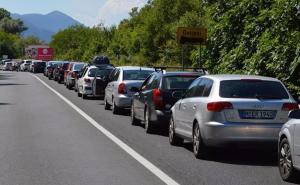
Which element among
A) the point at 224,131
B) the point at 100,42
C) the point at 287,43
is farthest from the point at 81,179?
the point at 100,42

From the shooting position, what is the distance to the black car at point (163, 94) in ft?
51.5

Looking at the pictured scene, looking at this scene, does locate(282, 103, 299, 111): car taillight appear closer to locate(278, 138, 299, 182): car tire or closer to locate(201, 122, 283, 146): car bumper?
locate(201, 122, 283, 146): car bumper

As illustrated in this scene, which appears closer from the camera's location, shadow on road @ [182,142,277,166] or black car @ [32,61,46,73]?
shadow on road @ [182,142,277,166]

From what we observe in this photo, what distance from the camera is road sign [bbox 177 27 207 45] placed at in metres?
26.1

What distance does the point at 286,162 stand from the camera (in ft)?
32.5

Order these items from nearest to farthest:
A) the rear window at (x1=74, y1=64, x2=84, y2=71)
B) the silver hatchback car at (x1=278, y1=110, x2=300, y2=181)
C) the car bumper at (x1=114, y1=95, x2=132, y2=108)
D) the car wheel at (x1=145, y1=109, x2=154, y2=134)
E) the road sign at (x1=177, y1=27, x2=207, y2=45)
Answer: the silver hatchback car at (x1=278, y1=110, x2=300, y2=181)
the car wheel at (x1=145, y1=109, x2=154, y2=134)
the car bumper at (x1=114, y1=95, x2=132, y2=108)
the road sign at (x1=177, y1=27, x2=207, y2=45)
the rear window at (x1=74, y1=64, x2=84, y2=71)

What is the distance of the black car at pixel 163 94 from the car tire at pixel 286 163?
17.3ft

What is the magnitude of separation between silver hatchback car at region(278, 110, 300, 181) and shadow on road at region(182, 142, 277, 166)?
1.63 m

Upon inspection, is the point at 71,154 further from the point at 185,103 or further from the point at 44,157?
the point at 185,103

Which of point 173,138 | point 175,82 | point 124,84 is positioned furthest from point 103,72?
point 173,138

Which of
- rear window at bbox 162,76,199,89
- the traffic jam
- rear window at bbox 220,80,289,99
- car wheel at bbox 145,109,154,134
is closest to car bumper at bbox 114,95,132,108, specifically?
car wheel at bbox 145,109,154,134

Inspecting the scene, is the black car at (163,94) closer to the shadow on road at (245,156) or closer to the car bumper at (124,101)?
the shadow on road at (245,156)

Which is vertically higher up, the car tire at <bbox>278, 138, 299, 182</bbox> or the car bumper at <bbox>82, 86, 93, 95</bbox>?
the car tire at <bbox>278, 138, 299, 182</bbox>

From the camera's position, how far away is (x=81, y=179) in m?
9.88
